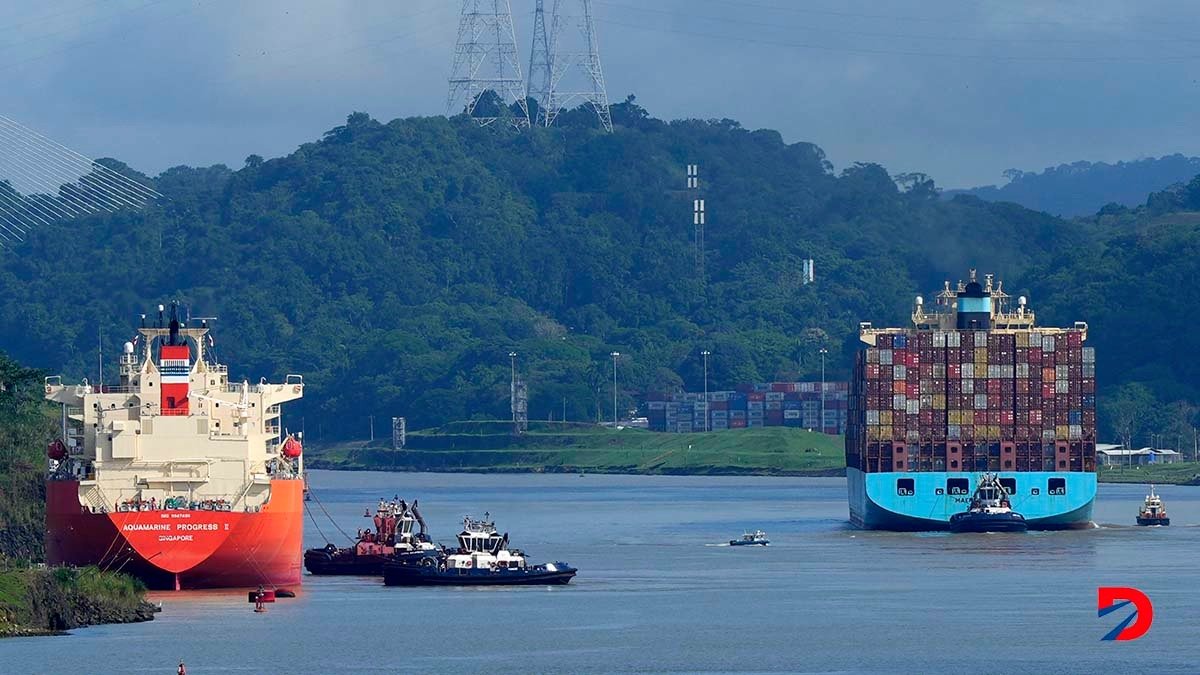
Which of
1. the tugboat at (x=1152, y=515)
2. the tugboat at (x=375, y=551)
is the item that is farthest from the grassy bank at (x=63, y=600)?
the tugboat at (x=1152, y=515)

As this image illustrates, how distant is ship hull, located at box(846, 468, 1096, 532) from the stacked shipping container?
3.77ft

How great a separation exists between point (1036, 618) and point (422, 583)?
2524 cm

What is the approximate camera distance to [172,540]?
87.9 meters

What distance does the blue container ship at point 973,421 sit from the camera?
149875mm

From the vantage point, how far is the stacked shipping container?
153 metres

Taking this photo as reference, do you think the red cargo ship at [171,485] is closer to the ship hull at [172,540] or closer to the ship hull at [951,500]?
the ship hull at [172,540]

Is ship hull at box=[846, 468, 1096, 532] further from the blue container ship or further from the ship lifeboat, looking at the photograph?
the ship lifeboat

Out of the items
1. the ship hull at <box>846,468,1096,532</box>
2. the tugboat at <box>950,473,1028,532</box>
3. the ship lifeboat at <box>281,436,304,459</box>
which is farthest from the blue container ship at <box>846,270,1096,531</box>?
the ship lifeboat at <box>281,436,304,459</box>

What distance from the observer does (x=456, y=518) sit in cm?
16212

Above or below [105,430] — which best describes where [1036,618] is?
below

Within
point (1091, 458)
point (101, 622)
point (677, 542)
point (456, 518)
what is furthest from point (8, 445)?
point (1091, 458)

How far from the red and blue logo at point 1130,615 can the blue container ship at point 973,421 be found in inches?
2015

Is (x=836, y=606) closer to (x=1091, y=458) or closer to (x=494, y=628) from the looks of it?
(x=494, y=628)

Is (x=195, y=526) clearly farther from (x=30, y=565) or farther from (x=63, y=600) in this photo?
(x=63, y=600)
